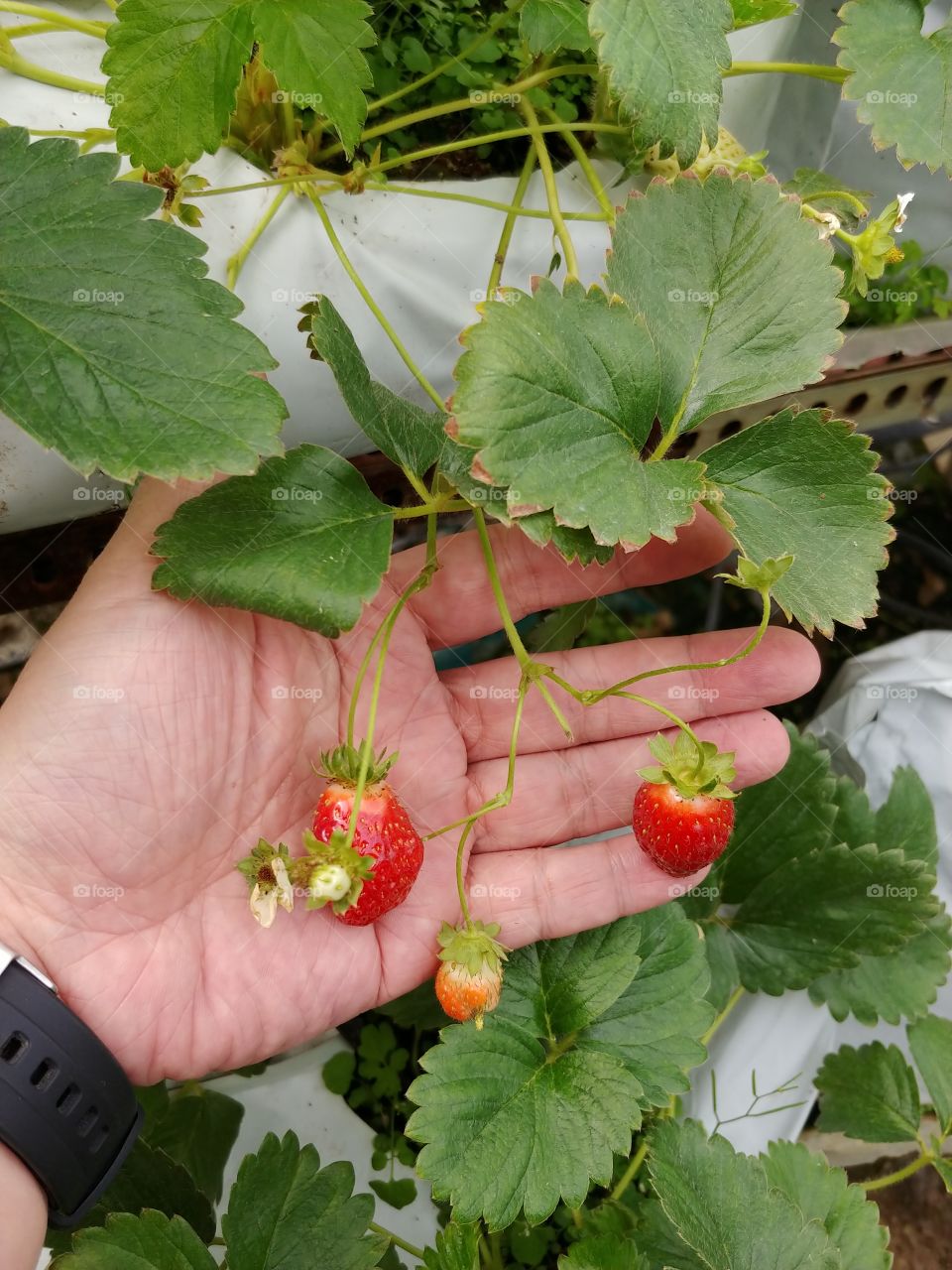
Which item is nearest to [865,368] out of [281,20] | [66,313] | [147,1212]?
[281,20]

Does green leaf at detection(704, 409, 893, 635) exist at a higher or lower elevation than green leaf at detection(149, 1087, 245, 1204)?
higher

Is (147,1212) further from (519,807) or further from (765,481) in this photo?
(765,481)

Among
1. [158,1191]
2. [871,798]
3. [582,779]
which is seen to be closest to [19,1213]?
[158,1191]

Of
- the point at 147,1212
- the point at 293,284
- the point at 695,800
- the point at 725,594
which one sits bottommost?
the point at 147,1212

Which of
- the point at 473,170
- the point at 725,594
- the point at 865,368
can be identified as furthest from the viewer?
the point at 725,594

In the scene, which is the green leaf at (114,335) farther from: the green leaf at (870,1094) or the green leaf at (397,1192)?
the green leaf at (870,1094)

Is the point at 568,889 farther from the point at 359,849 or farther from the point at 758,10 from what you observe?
the point at 758,10

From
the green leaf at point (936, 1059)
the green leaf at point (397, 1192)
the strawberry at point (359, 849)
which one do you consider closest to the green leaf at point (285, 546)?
the strawberry at point (359, 849)

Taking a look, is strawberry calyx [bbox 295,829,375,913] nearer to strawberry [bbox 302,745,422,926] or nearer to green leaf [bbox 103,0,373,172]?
strawberry [bbox 302,745,422,926]

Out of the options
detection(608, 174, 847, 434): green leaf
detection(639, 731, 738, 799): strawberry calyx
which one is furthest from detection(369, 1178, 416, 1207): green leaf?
detection(608, 174, 847, 434): green leaf
